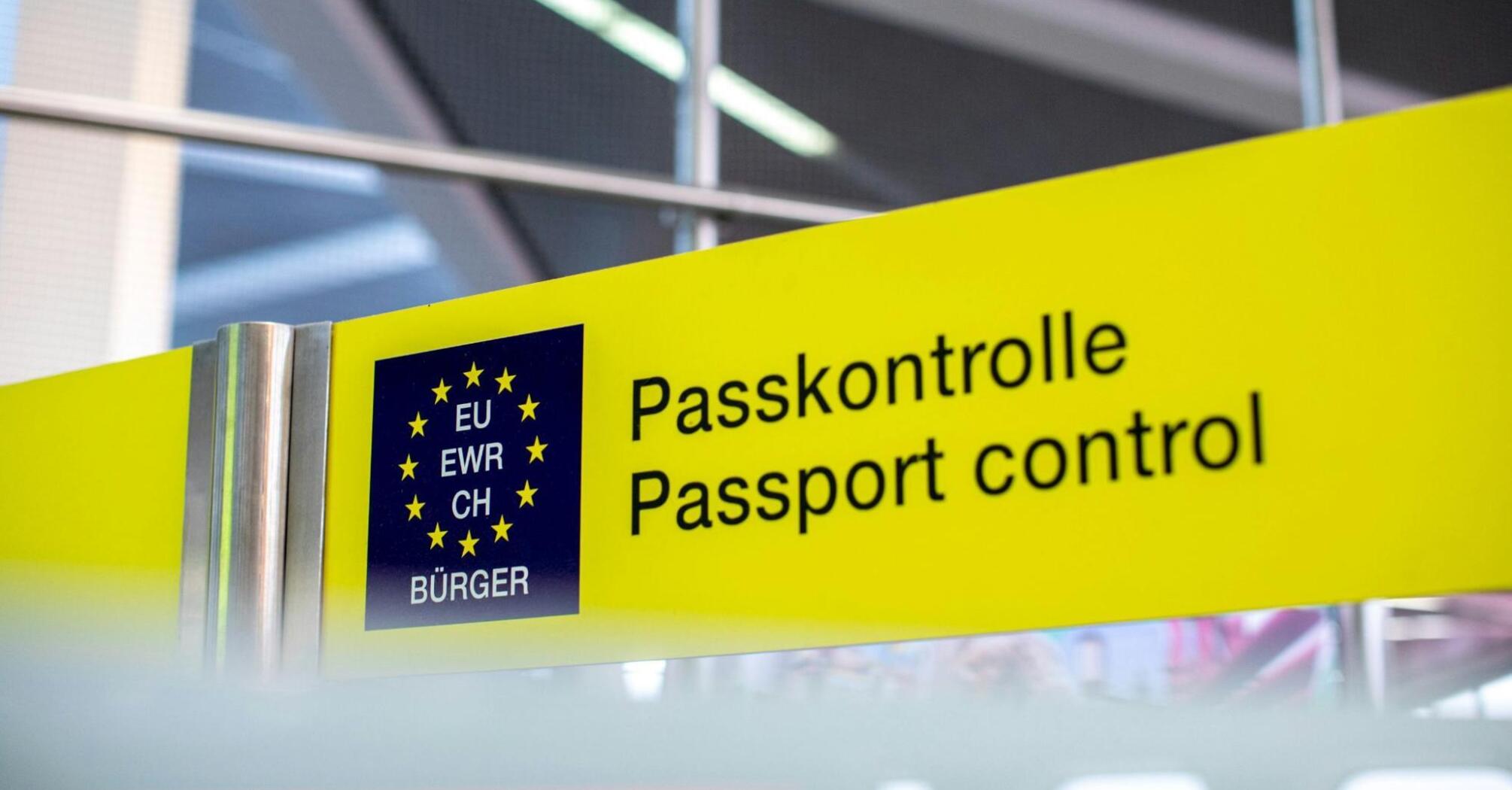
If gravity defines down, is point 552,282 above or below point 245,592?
above

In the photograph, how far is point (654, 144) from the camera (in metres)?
3.71

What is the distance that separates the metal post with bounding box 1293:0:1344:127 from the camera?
155 inches

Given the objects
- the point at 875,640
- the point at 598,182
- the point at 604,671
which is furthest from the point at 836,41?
the point at 875,640

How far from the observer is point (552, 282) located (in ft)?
5.49

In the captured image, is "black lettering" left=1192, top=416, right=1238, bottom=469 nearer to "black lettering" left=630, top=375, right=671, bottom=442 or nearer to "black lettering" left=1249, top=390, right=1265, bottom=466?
"black lettering" left=1249, top=390, right=1265, bottom=466

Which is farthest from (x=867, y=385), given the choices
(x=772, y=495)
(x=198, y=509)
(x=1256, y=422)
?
(x=198, y=509)

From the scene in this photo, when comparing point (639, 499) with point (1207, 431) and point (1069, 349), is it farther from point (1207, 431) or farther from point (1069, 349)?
point (1207, 431)

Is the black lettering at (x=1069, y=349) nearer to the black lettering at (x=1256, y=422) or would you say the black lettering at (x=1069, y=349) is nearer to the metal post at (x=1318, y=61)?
the black lettering at (x=1256, y=422)

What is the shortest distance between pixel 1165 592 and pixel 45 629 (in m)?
1.23

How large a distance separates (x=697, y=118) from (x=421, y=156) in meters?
0.65

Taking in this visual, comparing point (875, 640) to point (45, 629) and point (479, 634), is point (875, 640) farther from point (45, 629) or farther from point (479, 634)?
point (45, 629)

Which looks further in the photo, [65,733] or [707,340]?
[707,340]

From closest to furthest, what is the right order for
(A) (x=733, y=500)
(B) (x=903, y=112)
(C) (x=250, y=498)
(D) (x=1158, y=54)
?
(A) (x=733, y=500), (C) (x=250, y=498), (B) (x=903, y=112), (D) (x=1158, y=54)

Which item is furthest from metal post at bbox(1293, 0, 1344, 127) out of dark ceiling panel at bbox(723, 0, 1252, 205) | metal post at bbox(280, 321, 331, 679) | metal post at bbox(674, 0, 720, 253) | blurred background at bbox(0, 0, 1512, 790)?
metal post at bbox(280, 321, 331, 679)
